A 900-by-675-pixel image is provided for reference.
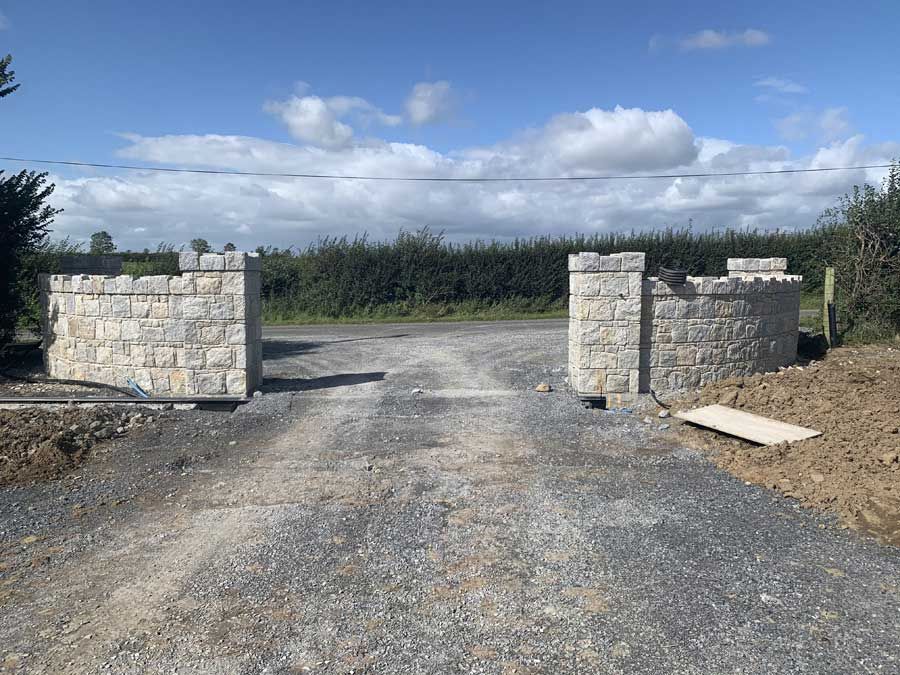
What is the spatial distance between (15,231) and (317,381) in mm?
6819

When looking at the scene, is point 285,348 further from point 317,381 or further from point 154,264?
point 154,264

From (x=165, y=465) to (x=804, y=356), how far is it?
12742mm

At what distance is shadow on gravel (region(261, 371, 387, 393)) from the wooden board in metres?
5.53

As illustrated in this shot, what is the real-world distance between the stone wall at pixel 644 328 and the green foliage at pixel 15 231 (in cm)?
1063

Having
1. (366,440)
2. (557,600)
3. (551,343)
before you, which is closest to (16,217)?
(366,440)

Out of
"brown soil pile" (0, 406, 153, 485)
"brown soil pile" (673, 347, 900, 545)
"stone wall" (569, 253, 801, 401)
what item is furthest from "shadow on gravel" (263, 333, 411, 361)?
"brown soil pile" (673, 347, 900, 545)

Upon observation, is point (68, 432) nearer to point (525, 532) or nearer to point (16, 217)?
point (525, 532)

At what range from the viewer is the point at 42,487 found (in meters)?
6.54

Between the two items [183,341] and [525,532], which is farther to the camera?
[183,341]

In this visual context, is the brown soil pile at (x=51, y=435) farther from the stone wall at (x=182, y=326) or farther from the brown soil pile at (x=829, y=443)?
the brown soil pile at (x=829, y=443)

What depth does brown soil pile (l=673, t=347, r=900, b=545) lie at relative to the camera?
5801 mm

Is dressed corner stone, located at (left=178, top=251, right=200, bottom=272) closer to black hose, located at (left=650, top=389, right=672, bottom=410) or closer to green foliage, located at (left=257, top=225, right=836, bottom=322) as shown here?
black hose, located at (left=650, top=389, right=672, bottom=410)

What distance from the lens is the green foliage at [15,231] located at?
12133 millimetres

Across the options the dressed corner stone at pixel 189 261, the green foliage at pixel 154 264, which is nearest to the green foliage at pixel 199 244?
the green foliage at pixel 154 264
